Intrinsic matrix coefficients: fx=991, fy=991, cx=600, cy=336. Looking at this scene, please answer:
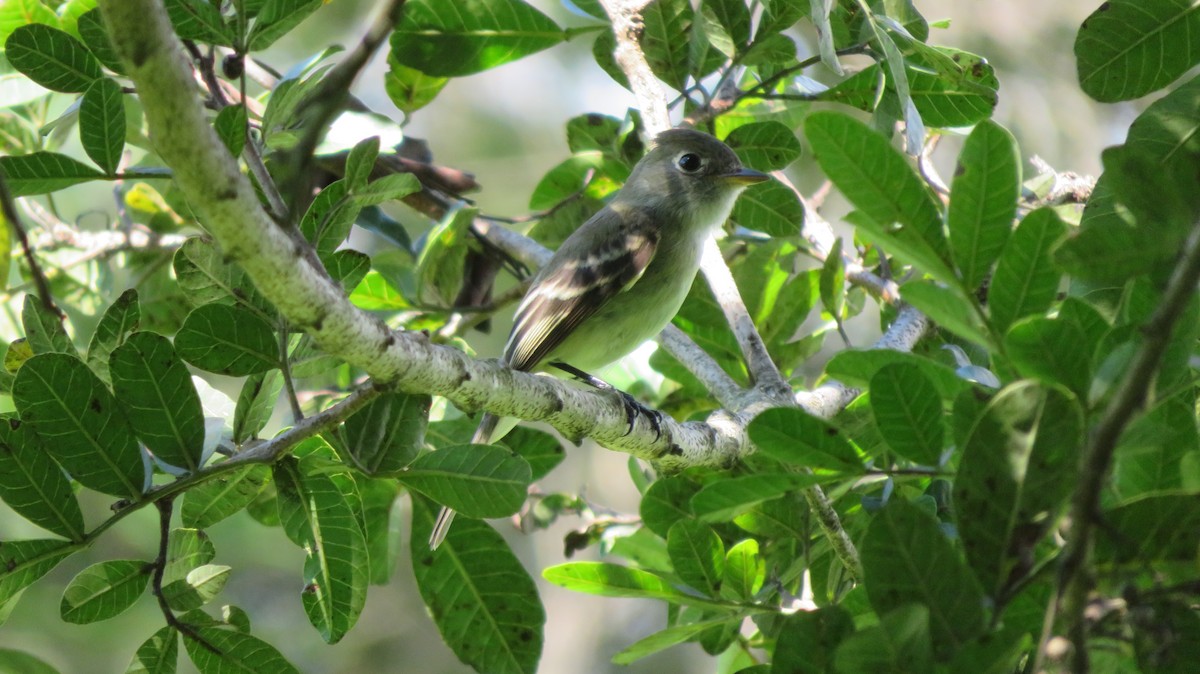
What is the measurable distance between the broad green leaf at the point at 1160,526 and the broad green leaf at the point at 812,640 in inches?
14.5

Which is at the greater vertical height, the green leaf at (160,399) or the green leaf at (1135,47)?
the green leaf at (1135,47)

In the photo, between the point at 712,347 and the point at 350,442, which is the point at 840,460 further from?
the point at 712,347

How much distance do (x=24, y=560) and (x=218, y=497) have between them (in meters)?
0.36

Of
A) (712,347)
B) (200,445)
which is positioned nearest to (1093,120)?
(712,347)

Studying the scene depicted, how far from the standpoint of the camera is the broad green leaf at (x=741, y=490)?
1.50m

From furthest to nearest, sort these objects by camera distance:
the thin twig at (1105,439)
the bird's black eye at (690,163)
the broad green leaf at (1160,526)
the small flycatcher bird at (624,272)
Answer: the bird's black eye at (690,163) < the small flycatcher bird at (624,272) < the broad green leaf at (1160,526) < the thin twig at (1105,439)

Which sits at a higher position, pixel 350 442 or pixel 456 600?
pixel 350 442

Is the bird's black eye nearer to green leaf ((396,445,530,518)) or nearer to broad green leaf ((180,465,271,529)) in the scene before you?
green leaf ((396,445,530,518))

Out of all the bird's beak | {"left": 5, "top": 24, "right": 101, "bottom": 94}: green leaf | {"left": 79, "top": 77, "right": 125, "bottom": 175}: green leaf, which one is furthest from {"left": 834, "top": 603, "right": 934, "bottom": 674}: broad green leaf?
the bird's beak

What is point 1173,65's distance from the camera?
2.10 meters

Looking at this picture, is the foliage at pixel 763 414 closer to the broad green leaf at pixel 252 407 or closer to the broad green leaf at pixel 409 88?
the broad green leaf at pixel 252 407

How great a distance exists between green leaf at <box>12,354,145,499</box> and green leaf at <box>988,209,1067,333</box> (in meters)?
1.49

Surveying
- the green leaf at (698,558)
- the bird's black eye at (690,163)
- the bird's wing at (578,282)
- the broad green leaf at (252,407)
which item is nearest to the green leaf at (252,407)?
the broad green leaf at (252,407)

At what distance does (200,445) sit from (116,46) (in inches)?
36.8
